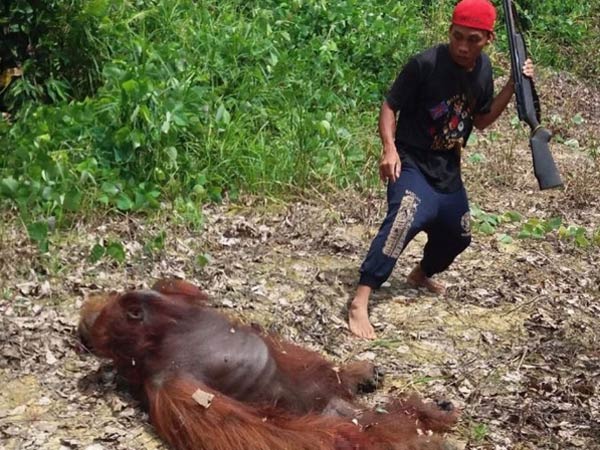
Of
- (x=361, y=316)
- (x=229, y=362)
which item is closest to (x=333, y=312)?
(x=361, y=316)

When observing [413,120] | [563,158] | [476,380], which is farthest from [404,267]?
[563,158]

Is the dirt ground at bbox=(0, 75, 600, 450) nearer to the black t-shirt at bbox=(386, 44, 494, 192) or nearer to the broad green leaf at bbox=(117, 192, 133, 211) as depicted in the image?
the broad green leaf at bbox=(117, 192, 133, 211)

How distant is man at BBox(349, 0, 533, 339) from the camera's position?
4285 millimetres

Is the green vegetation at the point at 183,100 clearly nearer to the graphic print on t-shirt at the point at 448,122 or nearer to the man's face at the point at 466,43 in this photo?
the graphic print on t-shirt at the point at 448,122

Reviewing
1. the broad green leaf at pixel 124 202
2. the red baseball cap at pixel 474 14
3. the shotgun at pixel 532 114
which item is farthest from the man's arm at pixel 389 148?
the broad green leaf at pixel 124 202

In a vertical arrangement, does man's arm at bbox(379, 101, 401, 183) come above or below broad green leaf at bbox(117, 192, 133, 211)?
above

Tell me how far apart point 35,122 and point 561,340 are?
10.2 feet

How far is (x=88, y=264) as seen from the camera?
4.44 metres

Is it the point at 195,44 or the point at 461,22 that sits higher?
the point at 461,22

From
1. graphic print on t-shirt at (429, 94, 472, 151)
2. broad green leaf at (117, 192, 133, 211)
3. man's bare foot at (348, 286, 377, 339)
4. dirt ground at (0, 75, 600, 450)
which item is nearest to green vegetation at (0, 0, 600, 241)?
broad green leaf at (117, 192, 133, 211)

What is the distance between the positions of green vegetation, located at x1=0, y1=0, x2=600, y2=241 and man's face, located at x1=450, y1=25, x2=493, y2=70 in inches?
62.7

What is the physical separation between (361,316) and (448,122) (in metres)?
0.98

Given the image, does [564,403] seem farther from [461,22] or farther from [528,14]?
[528,14]

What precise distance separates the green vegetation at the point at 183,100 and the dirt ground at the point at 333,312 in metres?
0.20
